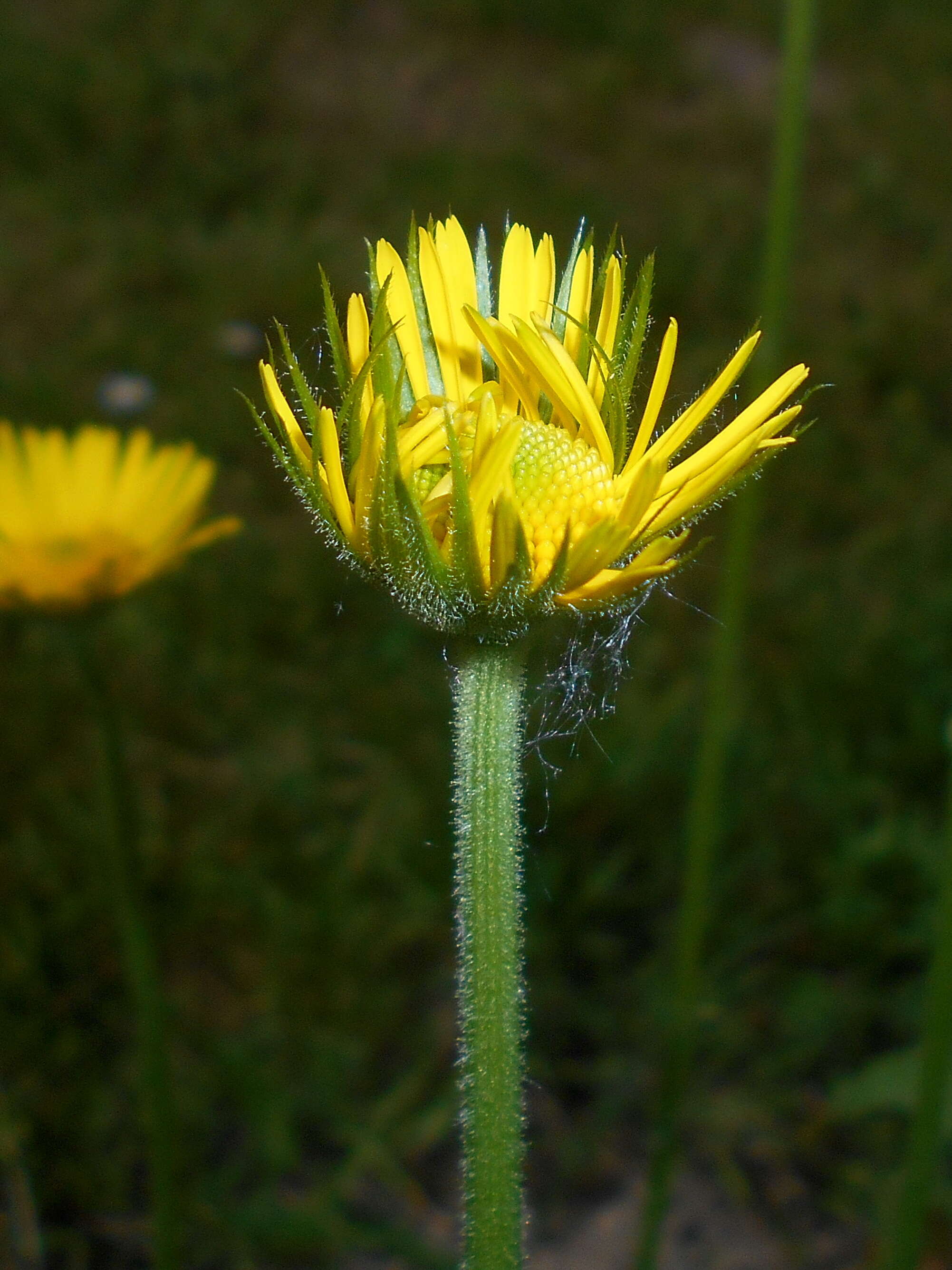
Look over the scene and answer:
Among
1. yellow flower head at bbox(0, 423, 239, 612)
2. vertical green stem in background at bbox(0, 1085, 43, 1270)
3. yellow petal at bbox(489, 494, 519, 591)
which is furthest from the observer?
vertical green stem in background at bbox(0, 1085, 43, 1270)

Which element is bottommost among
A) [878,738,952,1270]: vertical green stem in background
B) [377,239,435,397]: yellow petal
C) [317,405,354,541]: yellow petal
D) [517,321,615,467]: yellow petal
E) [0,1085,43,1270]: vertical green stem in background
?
[0,1085,43,1270]: vertical green stem in background

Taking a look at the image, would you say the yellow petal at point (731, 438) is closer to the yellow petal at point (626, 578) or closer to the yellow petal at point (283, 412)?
the yellow petal at point (626, 578)

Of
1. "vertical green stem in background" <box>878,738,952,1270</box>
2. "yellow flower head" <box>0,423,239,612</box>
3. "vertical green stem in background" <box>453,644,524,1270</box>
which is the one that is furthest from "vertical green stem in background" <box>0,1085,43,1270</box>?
"vertical green stem in background" <box>453,644,524,1270</box>

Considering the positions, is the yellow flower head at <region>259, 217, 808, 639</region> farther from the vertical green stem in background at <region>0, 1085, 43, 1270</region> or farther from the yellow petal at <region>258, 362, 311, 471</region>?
the vertical green stem in background at <region>0, 1085, 43, 1270</region>

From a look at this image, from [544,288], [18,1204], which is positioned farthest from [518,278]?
[18,1204]

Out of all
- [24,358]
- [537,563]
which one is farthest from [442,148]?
[537,563]

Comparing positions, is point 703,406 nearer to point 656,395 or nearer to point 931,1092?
point 656,395

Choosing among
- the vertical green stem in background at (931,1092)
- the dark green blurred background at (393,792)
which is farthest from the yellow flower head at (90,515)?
the vertical green stem in background at (931,1092)

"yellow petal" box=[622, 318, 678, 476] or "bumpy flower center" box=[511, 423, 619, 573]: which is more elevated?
"yellow petal" box=[622, 318, 678, 476]
